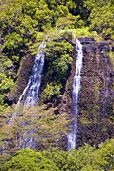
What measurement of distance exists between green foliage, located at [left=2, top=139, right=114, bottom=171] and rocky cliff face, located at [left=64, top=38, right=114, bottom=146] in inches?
212

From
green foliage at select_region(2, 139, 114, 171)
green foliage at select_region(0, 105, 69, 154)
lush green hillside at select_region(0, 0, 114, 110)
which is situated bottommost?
green foliage at select_region(0, 105, 69, 154)

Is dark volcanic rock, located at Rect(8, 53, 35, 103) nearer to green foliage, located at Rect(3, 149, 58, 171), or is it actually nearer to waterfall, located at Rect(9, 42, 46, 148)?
waterfall, located at Rect(9, 42, 46, 148)

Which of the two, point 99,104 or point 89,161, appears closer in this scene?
point 89,161

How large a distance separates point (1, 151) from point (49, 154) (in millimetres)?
4059

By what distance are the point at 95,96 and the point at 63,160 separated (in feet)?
25.3

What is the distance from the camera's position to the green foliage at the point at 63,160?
51.7 ft

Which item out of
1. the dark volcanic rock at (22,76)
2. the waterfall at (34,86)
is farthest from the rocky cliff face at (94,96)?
the waterfall at (34,86)

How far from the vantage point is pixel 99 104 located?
76.5 ft

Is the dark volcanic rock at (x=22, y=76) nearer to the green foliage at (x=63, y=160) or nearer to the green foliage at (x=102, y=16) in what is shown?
the green foliage at (x=102, y=16)

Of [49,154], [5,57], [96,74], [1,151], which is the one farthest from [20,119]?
[5,57]

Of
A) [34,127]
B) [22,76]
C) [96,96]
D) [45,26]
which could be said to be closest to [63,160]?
[34,127]

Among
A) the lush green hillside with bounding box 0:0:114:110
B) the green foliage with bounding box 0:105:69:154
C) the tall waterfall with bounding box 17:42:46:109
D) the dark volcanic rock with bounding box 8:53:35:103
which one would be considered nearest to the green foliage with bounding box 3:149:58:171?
the green foliage with bounding box 0:105:69:154

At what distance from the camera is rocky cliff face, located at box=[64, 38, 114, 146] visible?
22.9m

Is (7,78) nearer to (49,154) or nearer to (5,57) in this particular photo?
(5,57)
